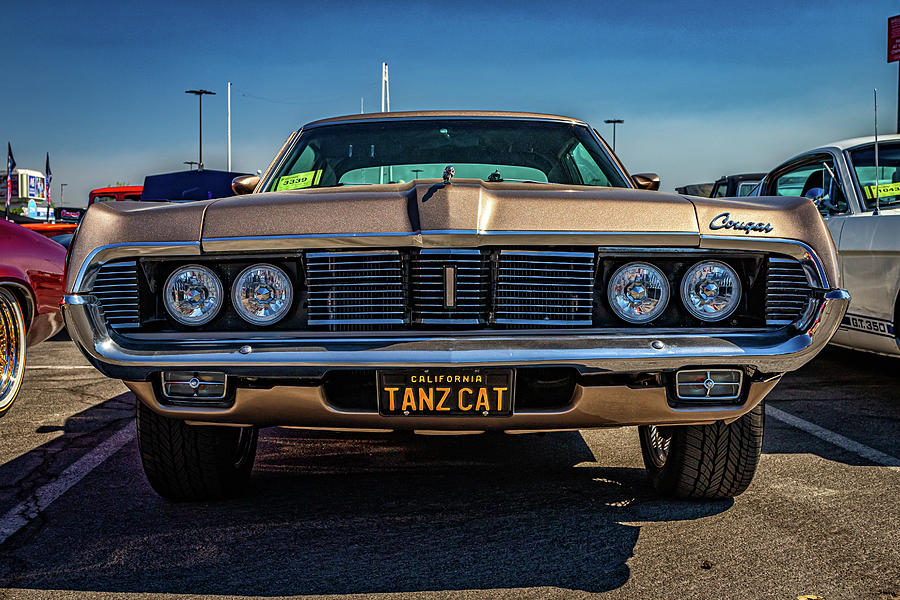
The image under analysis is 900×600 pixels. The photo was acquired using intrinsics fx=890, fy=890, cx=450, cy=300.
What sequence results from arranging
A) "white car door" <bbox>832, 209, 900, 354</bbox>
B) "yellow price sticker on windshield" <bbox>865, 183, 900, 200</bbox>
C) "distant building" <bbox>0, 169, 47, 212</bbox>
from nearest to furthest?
"white car door" <bbox>832, 209, 900, 354</bbox>
"yellow price sticker on windshield" <bbox>865, 183, 900, 200</bbox>
"distant building" <bbox>0, 169, 47, 212</bbox>

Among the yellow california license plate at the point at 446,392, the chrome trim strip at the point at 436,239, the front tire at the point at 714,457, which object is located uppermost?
the chrome trim strip at the point at 436,239

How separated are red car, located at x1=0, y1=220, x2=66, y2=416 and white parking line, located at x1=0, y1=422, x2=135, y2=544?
945 millimetres

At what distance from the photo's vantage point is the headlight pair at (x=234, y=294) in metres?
2.83

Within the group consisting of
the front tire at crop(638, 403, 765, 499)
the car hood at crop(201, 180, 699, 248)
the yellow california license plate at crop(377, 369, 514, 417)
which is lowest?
the front tire at crop(638, 403, 765, 499)

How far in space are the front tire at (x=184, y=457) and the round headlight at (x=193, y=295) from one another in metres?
0.46

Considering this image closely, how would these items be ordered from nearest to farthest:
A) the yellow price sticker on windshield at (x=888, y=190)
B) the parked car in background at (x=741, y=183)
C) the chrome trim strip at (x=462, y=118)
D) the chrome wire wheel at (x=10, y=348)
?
the chrome trim strip at (x=462, y=118) → the chrome wire wheel at (x=10, y=348) → the yellow price sticker on windshield at (x=888, y=190) → the parked car in background at (x=741, y=183)

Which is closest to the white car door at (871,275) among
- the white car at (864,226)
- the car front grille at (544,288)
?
the white car at (864,226)

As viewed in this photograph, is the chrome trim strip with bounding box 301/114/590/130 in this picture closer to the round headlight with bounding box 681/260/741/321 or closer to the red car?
the round headlight with bounding box 681/260/741/321

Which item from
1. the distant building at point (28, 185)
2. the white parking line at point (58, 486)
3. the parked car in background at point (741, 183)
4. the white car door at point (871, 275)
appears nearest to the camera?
the white parking line at point (58, 486)

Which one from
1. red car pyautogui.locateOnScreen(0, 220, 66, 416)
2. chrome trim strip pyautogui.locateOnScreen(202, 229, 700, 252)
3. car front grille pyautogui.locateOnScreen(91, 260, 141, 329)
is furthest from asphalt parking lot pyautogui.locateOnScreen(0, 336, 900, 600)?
chrome trim strip pyautogui.locateOnScreen(202, 229, 700, 252)

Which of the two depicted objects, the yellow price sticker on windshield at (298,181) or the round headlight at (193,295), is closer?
the round headlight at (193,295)

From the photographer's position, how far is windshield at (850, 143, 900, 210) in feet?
19.3

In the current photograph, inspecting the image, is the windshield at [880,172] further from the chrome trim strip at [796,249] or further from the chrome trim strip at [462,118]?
the chrome trim strip at [796,249]

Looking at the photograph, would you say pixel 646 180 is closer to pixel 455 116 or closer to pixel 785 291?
pixel 455 116
